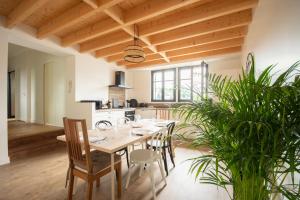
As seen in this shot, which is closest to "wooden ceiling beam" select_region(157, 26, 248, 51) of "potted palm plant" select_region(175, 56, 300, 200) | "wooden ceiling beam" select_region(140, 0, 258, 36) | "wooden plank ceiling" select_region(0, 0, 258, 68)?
"wooden plank ceiling" select_region(0, 0, 258, 68)

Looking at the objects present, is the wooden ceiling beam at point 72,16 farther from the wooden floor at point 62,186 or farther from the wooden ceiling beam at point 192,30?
the wooden floor at point 62,186

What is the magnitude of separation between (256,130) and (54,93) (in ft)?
18.6

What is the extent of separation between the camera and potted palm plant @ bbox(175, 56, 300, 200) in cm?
72

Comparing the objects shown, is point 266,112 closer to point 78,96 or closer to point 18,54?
point 78,96

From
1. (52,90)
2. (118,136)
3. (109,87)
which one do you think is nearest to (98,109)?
(109,87)

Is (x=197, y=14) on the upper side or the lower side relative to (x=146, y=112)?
upper

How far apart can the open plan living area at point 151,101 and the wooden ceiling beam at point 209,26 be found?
19mm

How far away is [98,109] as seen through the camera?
438 centimetres

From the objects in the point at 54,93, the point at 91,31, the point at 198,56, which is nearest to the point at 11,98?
the point at 54,93

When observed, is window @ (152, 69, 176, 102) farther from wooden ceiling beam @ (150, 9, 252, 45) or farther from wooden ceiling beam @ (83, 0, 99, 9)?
wooden ceiling beam @ (83, 0, 99, 9)

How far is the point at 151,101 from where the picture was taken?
237 inches

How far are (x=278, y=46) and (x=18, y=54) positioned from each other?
7.99m

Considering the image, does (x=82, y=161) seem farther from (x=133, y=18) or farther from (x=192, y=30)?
(x=192, y=30)

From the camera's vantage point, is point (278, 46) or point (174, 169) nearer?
point (278, 46)
